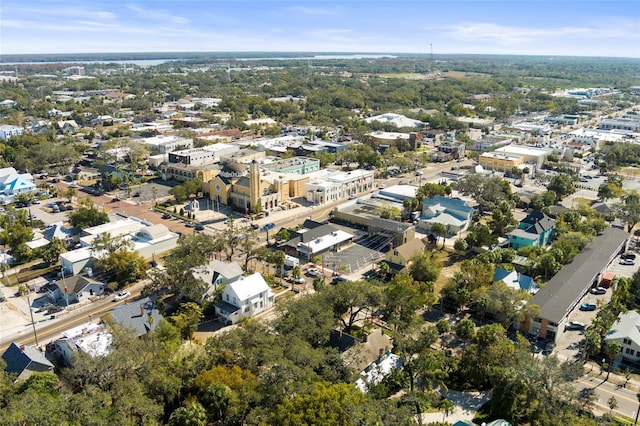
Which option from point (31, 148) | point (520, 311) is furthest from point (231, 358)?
point (31, 148)

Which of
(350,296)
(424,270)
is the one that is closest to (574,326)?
(424,270)

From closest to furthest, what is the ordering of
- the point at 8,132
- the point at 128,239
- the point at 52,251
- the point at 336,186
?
the point at 52,251
the point at 128,239
the point at 336,186
the point at 8,132

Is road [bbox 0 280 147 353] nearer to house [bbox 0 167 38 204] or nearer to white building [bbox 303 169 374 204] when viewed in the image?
white building [bbox 303 169 374 204]

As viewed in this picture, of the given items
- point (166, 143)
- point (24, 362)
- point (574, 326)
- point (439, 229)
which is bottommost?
point (574, 326)

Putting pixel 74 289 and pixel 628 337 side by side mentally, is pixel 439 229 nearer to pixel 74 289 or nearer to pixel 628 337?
pixel 628 337

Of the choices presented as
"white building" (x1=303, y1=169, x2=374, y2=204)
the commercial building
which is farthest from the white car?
the commercial building

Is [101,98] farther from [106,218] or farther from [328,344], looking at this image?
[328,344]
